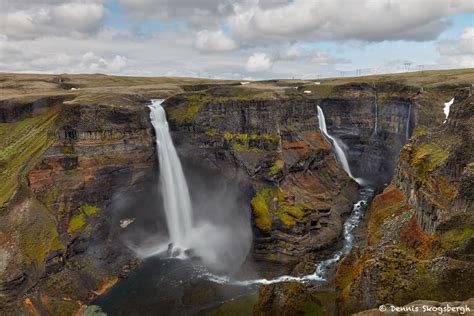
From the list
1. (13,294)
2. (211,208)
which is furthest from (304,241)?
(13,294)

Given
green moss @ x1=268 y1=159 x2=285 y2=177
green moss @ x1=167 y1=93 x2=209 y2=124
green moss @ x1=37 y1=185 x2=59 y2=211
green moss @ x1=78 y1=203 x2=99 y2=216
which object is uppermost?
green moss @ x1=167 y1=93 x2=209 y2=124

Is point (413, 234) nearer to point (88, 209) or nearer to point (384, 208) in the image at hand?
point (384, 208)

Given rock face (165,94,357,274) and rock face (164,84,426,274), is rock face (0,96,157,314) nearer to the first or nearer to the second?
rock face (165,94,357,274)

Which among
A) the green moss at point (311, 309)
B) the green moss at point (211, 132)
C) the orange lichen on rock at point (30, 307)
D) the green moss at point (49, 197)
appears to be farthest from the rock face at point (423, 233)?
the green moss at point (49, 197)

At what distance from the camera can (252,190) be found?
5928 centimetres

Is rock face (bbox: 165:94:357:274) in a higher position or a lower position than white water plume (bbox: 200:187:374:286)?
higher

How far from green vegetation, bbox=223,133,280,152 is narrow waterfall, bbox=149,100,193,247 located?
9072 mm

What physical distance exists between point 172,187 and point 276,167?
640 inches

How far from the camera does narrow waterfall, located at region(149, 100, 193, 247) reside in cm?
5872

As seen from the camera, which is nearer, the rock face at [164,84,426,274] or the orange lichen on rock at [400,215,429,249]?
the orange lichen on rock at [400,215,429,249]

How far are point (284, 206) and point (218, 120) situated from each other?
1957 cm

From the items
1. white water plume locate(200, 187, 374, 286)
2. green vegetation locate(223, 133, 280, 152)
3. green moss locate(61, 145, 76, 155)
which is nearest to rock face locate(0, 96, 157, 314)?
green moss locate(61, 145, 76, 155)

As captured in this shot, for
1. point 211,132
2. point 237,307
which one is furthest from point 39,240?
point 211,132

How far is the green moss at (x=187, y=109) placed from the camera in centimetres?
6438
